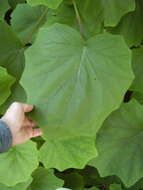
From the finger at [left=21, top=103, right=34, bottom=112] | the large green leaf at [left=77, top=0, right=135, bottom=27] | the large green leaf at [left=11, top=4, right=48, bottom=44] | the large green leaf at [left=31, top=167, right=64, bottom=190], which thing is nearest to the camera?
the finger at [left=21, top=103, right=34, bottom=112]

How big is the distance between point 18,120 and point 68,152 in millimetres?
358

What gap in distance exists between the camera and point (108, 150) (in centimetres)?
92

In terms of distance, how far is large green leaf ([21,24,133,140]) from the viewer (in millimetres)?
593

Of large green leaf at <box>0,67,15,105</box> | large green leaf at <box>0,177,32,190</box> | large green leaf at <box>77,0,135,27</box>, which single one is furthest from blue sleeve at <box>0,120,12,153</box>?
large green leaf at <box>0,177,32,190</box>

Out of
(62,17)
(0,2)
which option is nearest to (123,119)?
(62,17)

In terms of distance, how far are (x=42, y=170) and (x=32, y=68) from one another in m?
0.57

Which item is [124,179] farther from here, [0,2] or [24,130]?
[0,2]

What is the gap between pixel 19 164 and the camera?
984 mm

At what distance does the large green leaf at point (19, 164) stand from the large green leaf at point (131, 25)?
352 millimetres

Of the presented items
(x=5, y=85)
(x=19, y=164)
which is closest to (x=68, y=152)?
(x=19, y=164)

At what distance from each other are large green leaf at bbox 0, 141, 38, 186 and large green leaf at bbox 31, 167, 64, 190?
0.15m

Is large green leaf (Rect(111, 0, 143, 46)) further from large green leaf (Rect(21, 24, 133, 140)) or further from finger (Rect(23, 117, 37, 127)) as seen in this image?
finger (Rect(23, 117, 37, 127))

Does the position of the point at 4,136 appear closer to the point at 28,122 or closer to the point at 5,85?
the point at 28,122

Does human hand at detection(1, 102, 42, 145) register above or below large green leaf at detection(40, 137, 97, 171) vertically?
above
